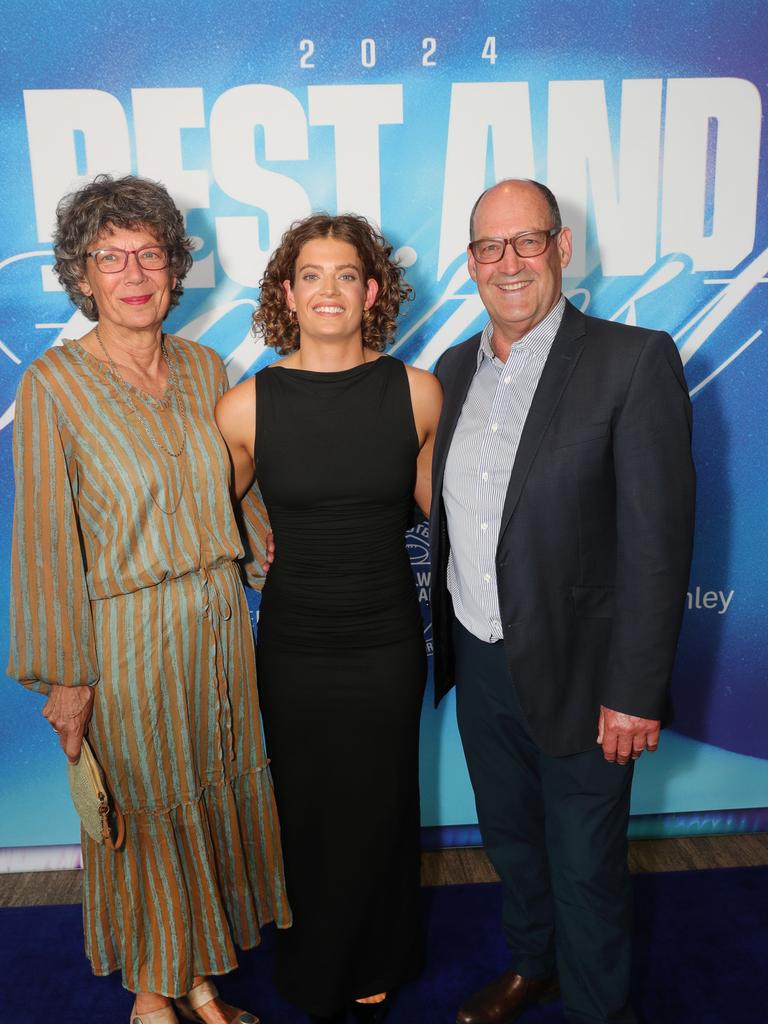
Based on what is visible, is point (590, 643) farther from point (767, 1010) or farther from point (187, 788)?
point (767, 1010)

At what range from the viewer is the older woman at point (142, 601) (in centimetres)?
196

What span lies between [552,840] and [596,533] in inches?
30.8

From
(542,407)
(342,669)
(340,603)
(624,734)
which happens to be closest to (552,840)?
(624,734)

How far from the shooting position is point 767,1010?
2.31 m

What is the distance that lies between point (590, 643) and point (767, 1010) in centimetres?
122

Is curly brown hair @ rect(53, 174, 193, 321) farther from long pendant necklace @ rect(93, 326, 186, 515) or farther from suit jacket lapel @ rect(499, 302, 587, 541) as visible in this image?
suit jacket lapel @ rect(499, 302, 587, 541)

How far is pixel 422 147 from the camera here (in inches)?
109

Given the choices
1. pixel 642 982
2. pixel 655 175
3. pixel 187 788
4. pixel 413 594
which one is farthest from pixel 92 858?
pixel 655 175

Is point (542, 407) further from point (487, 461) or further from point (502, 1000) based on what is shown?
point (502, 1000)

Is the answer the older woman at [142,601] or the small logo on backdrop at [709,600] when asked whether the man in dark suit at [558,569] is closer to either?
the older woman at [142,601]

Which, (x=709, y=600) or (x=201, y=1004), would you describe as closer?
(x=201, y=1004)

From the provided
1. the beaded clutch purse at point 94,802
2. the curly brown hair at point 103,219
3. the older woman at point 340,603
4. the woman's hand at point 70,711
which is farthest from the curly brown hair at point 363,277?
the beaded clutch purse at point 94,802

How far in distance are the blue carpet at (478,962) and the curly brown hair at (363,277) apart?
178cm

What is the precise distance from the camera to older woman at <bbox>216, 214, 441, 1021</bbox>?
2.08 meters
